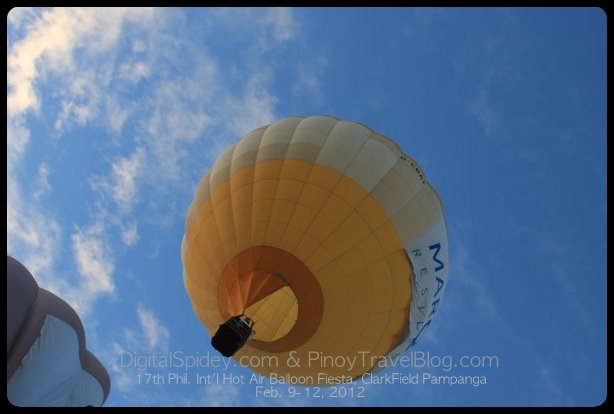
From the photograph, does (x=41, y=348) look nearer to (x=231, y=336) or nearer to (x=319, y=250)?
(x=231, y=336)

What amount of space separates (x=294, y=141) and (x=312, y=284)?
8.93 feet

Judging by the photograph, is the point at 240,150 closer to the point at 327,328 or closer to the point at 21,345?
the point at 327,328

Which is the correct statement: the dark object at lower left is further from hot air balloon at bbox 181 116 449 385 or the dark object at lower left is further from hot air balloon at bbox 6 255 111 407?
hot air balloon at bbox 6 255 111 407

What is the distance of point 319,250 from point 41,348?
4336 millimetres

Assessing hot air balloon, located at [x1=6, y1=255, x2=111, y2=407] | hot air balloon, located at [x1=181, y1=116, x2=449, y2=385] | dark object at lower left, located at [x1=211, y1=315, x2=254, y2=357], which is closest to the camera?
hot air balloon, located at [x1=6, y1=255, x2=111, y2=407]

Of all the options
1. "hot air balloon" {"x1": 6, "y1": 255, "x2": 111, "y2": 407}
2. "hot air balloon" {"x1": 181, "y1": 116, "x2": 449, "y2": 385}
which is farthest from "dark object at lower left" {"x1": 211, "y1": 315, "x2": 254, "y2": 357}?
"hot air balloon" {"x1": 6, "y1": 255, "x2": 111, "y2": 407}

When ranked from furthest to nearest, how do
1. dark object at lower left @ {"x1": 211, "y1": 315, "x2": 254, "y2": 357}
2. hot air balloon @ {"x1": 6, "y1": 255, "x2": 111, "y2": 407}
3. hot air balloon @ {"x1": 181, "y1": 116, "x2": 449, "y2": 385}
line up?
hot air balloon @ {"x1": 181, "y1": 116, "x2": 449, "y2": 385}, dark object at lower left @ {"x1": 211, "y1": 315, "x2": 254, "y2": 357}, hot air balloon @ {"x1": 6, "y1": 255, "x2": 111, "y2": 407}

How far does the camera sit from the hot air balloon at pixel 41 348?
655 cm

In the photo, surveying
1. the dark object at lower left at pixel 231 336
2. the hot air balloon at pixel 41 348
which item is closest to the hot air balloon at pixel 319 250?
the dark object at lower left at pixel 231 336

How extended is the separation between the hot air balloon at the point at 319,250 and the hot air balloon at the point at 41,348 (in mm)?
2260

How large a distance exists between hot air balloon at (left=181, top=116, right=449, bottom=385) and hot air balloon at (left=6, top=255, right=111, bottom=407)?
2.26m

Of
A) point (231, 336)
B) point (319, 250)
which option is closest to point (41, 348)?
point (231, 336)

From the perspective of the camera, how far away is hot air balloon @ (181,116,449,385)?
800cm

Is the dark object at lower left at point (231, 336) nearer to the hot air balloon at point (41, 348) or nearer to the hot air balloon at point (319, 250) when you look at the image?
the hot air balloon at point (319, 250)
